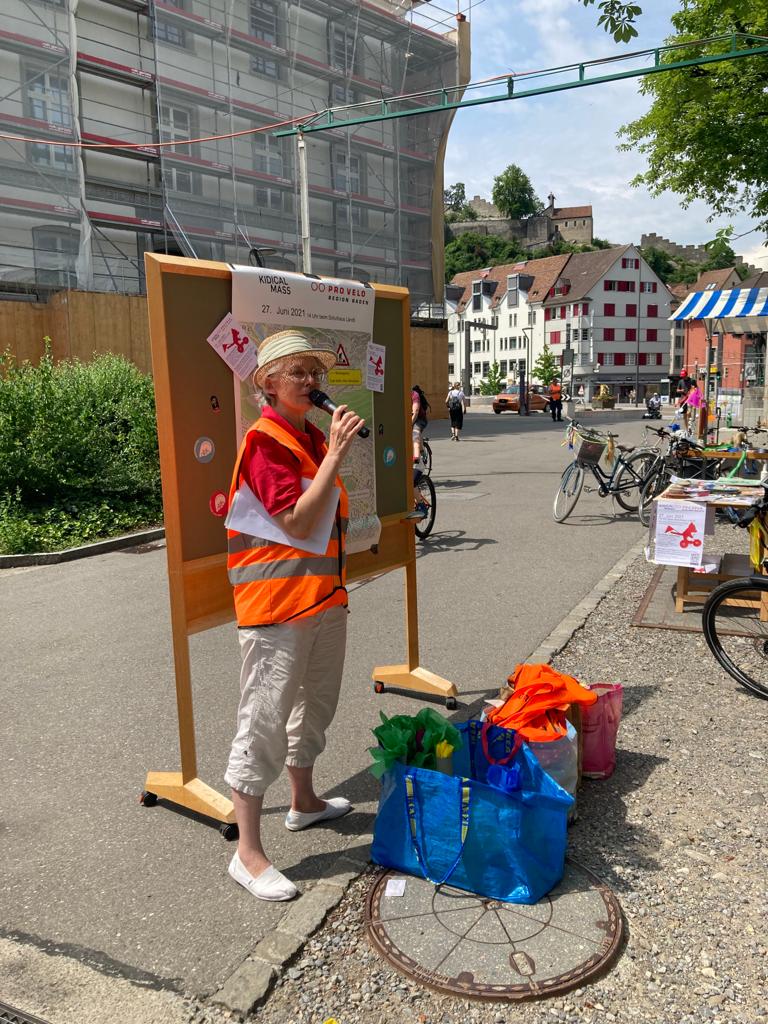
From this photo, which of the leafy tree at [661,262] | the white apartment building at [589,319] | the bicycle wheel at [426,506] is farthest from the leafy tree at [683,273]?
the bicycle wheel at [426,506]

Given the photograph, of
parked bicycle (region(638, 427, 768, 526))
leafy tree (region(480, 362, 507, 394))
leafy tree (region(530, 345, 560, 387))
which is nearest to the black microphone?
parked bicycle (region(638, 427, 768, 526))

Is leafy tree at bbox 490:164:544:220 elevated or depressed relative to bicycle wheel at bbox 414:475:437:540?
elevated

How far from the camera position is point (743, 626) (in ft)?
17.6

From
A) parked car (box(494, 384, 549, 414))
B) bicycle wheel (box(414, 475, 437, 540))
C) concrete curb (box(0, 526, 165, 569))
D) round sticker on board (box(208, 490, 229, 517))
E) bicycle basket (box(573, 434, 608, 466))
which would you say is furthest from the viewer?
parked car (box(494, 384, 549, 414))

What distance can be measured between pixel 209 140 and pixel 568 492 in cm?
1459

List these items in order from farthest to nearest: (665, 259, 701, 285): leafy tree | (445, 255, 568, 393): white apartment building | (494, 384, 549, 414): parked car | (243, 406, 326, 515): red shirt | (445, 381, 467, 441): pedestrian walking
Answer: (665, 259, 701, 285): leafy tree
(445, 255, 568, 393): white apartment building
(494, 384, 549, 414): parked car
(445, 381, 467, 441): pedestrian walking
(243, 406, 326, 515): red shirt

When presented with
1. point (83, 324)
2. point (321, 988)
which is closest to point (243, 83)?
point (83, 324)

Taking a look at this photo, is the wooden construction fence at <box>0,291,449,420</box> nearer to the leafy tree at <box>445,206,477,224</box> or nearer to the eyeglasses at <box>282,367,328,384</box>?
the eyeglasses at <box>282,367,328,384</box>

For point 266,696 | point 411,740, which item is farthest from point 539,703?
point 266,696

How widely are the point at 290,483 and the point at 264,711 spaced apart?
0.84 m

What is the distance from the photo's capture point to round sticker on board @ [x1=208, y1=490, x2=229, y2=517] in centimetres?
Result: 363

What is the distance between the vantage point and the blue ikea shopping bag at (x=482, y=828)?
2936mm

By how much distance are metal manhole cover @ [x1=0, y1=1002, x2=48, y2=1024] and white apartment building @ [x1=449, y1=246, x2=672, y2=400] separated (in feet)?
271

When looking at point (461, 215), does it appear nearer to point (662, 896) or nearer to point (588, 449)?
point (588, 449)
